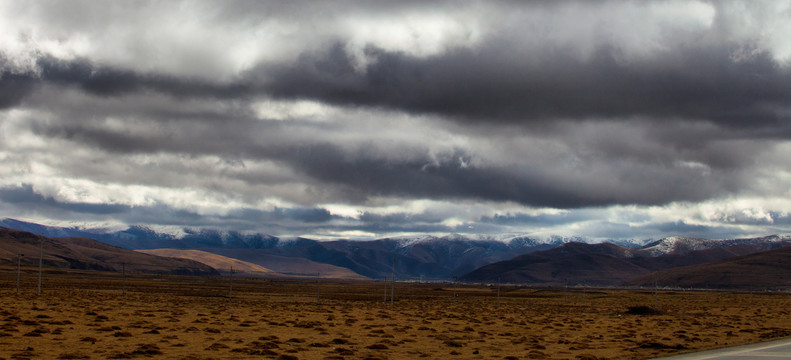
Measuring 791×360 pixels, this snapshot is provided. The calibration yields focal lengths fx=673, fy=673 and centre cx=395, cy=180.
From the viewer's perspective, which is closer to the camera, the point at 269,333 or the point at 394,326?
the point at 269,333

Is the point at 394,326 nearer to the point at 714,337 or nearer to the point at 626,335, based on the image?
the point at 626,335

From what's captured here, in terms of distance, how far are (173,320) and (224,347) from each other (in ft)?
89.5

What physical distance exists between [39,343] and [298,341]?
721 inches

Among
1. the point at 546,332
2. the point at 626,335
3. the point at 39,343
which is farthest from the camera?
the point at 546,332

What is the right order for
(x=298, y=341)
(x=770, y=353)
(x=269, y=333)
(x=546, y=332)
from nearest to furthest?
(x=770, y=353), (x=298, y=341), (x=269, y=333), (x=546, y=332)

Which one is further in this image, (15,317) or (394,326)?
(394,326)

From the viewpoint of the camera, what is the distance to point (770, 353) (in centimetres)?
4297

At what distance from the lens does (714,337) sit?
207 ft

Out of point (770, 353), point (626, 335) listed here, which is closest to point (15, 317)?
point (626, 335)

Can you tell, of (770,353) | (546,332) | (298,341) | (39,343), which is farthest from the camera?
(546,332)

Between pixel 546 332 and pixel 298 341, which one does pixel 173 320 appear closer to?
pixel 298 341

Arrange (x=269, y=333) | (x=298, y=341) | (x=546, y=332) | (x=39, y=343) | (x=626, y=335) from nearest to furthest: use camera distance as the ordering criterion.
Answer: (x=39, y=343), (x=298, y=341), (x=269, y=333), (x=626, y=335), (x=546, y=332)

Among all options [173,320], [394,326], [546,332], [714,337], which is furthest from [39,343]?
[714,337]

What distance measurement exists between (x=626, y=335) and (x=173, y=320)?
4694cm
